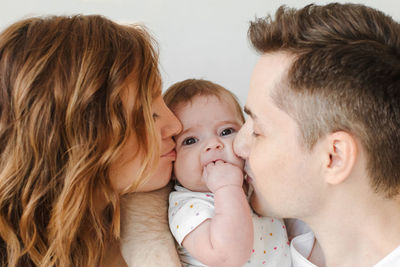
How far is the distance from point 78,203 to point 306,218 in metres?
0.68

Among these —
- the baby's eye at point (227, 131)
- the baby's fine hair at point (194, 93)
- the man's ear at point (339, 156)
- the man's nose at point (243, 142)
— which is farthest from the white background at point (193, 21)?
the man's ear at point (339, 156)

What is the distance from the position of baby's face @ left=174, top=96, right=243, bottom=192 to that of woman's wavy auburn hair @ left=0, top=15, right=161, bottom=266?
0.52ft

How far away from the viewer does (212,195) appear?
1.44 m

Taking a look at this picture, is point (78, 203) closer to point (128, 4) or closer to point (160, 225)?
point (160, 225)

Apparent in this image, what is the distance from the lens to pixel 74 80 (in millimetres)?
1193

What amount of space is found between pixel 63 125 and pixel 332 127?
727mm

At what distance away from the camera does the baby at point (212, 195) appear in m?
1.28

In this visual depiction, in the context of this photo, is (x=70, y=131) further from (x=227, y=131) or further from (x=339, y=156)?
(x=339, y=156)

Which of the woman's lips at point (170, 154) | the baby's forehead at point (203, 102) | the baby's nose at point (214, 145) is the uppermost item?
the baby's forehead at point (203, 102)

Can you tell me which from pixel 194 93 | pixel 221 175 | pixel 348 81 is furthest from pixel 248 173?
pixel 348 81

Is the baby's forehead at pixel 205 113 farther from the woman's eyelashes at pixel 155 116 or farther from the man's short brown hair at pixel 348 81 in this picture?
the man's short brown hair at pixel 348 81

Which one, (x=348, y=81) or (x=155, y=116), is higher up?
(x=348, y=81)

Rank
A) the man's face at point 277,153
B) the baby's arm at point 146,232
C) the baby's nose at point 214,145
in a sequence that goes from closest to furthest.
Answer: the man's face at point 277,153 → the baby's arm at point 146,232 → the baby's nose at point 214,145

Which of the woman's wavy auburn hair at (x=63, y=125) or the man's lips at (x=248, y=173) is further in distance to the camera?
the man's lips at (x=248, y=173)
